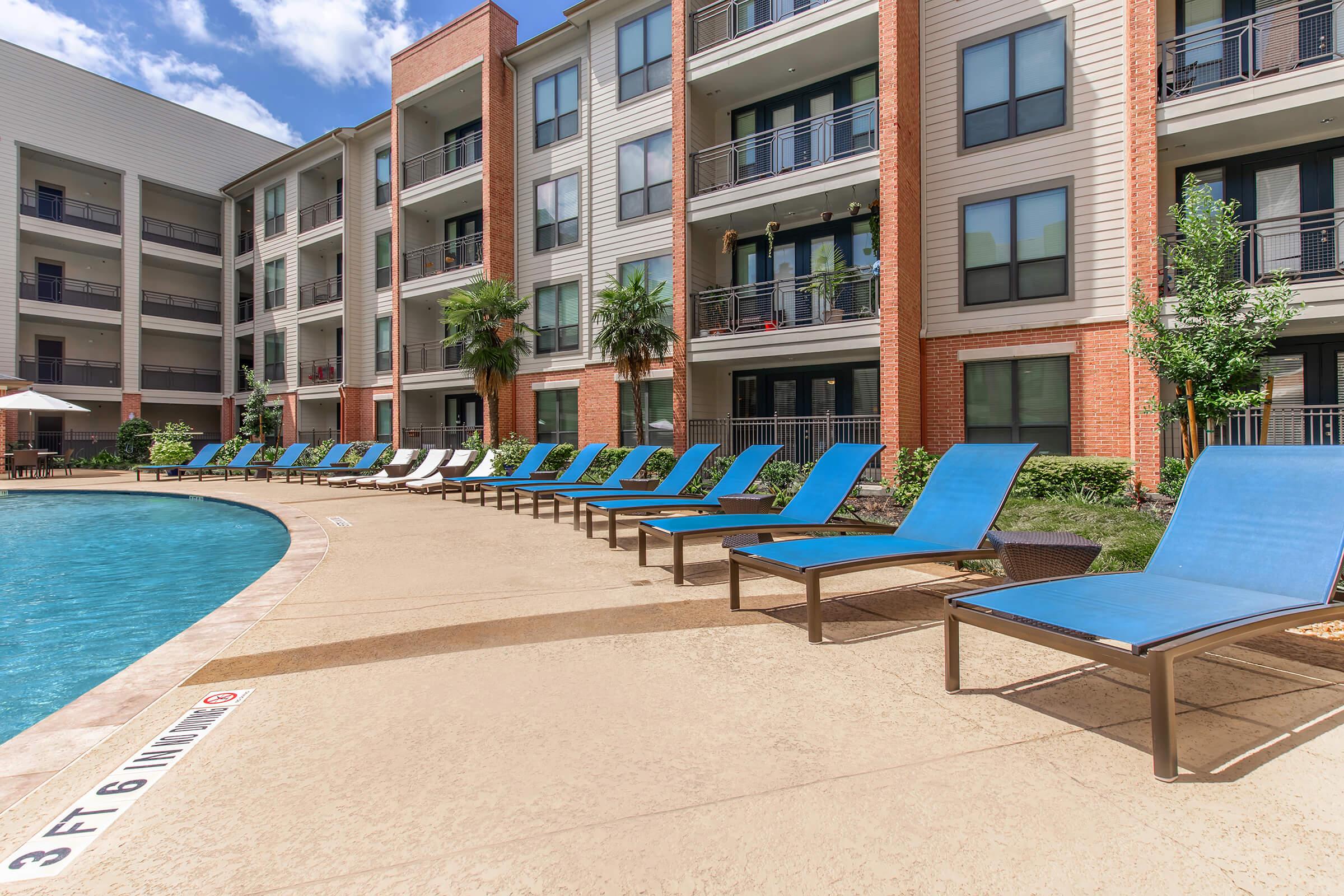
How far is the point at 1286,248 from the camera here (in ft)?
37.9

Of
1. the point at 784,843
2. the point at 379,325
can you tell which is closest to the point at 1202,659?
the point at 784,843

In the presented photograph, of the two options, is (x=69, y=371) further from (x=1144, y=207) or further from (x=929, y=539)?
(x=1144, y=207)

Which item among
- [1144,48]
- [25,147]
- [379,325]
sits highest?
[25,147]

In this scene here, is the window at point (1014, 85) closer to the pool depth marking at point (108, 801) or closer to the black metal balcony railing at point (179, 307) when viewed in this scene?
the pool depth marking at point (108, 801)

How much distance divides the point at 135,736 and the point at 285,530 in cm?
871

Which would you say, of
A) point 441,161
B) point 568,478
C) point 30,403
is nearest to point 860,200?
point 568,478

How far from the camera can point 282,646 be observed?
403cm

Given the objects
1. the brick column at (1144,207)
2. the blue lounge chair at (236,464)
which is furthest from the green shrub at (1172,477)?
the blue lounge chair at (236,464)

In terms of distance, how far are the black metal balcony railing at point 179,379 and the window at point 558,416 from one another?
2152cm

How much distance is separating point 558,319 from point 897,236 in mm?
10666

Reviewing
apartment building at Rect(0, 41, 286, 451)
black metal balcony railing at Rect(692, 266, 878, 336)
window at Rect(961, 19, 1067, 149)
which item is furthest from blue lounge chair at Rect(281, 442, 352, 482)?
window at Rect(961, 19, 1067, 149)

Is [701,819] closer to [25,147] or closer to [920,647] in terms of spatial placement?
[920,647]

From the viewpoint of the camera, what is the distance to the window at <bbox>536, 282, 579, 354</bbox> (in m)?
19.8

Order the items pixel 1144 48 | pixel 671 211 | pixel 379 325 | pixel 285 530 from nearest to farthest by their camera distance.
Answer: pixel 285 530 < pixel 1144 48 < pixel 671 211 < pixel 379 325
